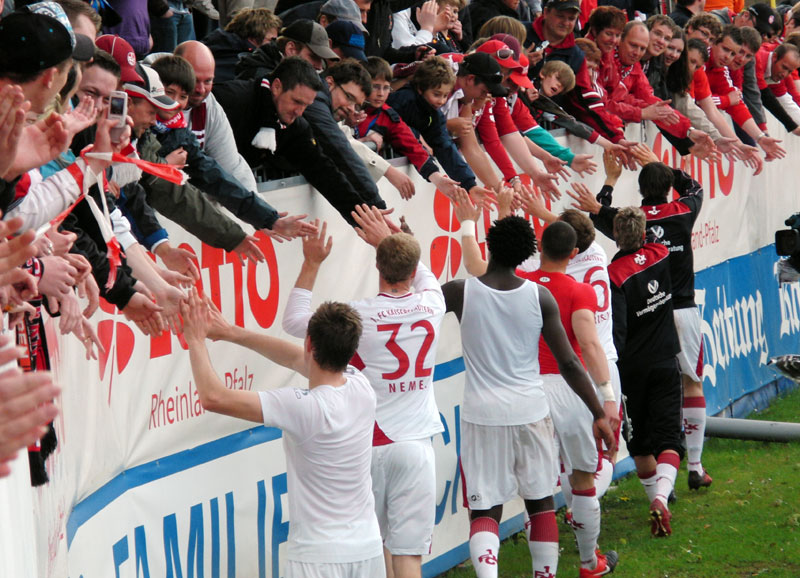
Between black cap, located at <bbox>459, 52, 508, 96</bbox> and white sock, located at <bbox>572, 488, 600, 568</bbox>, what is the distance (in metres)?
2.73

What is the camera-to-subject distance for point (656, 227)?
9.59m

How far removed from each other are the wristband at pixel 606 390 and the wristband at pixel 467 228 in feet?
4.08

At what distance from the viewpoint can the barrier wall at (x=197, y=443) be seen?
4.81 metres

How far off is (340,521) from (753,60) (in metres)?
9.78

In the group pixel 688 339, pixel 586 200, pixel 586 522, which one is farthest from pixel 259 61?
pixel 688 339

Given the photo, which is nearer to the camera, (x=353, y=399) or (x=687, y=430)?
(x=353, y=399)

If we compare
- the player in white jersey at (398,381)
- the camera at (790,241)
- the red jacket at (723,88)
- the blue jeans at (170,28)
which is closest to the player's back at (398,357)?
the player in white jersey at (398,381)

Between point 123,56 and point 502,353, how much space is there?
2887 millimetres

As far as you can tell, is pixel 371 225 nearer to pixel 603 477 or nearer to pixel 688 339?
pixel 603 477

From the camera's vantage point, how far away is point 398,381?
617 cm

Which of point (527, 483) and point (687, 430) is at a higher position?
point (527, 483)

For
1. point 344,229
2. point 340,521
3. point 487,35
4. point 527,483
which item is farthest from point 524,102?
point 340,521

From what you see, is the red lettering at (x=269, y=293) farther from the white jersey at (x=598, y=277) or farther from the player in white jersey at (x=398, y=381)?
the white jersey at (x=598, y=277)

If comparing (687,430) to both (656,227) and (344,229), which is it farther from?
(344,229)
